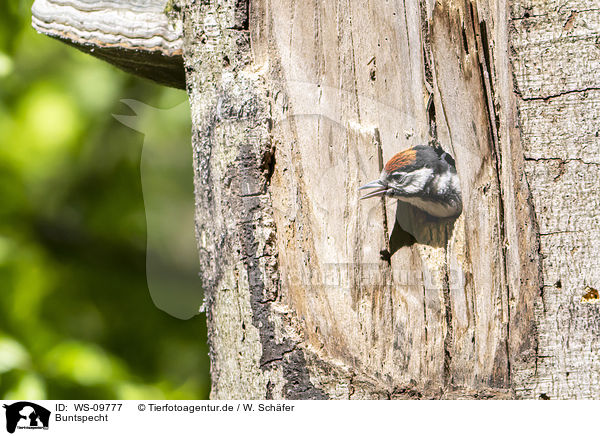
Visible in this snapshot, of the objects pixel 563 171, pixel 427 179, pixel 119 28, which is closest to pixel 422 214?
pixel 427 179

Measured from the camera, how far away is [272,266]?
71 centimetres

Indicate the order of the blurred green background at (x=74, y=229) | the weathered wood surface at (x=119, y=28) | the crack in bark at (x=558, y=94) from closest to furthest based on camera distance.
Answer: the crack in bark at (x=558, y=94), the weathered wood surface at (x=119, y=28), the blurred green background at (x=74, y=229)

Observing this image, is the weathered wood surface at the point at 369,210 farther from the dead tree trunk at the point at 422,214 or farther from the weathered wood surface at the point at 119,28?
the weathered wood surface at the point at 119,28

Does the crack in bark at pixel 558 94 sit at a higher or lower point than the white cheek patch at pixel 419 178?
higher

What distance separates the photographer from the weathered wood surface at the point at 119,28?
862mm

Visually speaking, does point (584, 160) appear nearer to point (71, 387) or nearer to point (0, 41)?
point (71, 387)

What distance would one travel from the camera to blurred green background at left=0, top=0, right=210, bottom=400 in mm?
1290

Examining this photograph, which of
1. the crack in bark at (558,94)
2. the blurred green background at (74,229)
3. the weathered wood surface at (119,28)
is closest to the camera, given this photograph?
the crack in bark at (558,94)

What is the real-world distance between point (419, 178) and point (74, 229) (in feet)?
3.48
